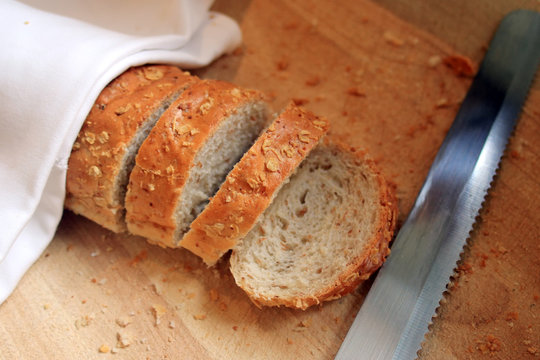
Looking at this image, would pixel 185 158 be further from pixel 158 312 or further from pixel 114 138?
pixel 158 312

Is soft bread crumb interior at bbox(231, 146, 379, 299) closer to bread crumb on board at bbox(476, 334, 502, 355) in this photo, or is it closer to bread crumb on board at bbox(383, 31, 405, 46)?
bread crumb on board at bbox(476, 334, 502, 355)

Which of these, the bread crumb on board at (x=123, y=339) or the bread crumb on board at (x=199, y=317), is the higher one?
the bread crumb on board at (x=199, y=317)

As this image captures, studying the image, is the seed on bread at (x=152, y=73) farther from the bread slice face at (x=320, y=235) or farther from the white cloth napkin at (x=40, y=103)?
the bread slice face at (x=320, y=235)

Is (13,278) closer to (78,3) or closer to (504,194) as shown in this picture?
(78,3)

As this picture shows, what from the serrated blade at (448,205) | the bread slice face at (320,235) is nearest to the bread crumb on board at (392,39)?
the serrated blade at (448,205)

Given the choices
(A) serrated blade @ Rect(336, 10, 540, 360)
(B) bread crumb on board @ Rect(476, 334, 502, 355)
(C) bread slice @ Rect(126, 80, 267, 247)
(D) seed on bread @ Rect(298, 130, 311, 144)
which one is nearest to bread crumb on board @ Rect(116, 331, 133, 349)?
(C) bread slice @ Rect(126, 80, 267, 247)

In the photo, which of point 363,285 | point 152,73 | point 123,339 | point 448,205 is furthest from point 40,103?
point 448,205
